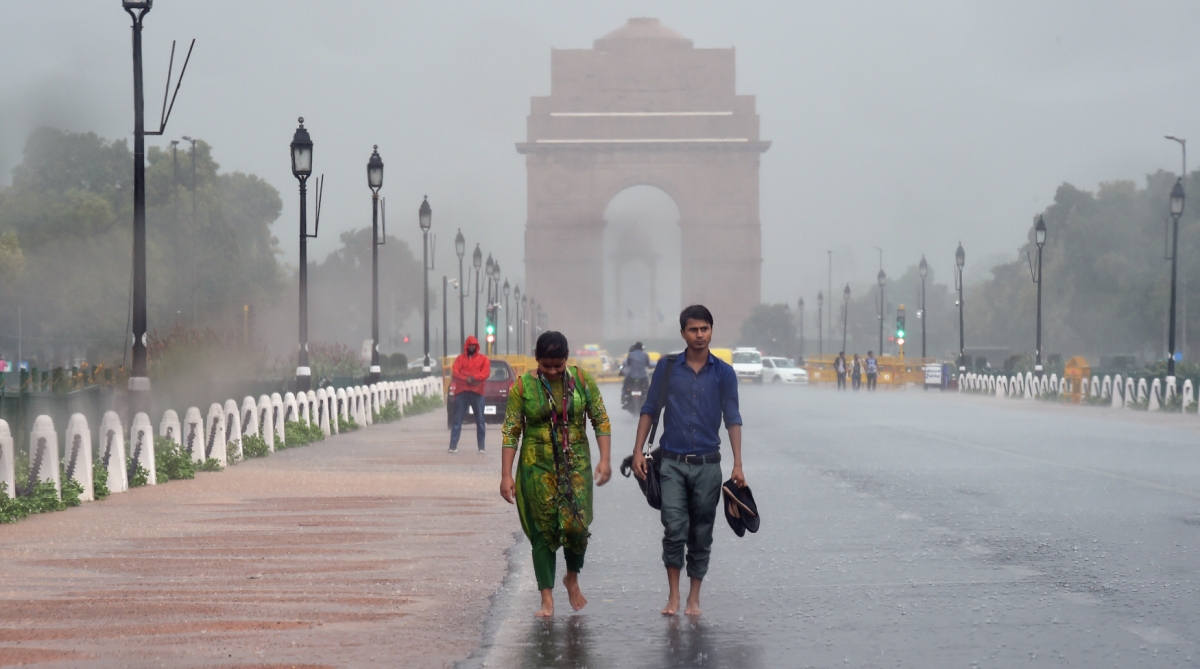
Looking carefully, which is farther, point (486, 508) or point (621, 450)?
point (621, 450)

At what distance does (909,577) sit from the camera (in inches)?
353

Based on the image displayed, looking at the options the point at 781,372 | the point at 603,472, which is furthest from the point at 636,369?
the point at 781,372

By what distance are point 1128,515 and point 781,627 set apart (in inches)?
223

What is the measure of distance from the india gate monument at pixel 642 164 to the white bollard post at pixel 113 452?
98.4 metres

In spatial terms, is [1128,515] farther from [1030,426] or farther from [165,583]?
[1030,426]

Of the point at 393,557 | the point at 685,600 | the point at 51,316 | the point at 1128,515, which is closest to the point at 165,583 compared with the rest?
the point at 393,557

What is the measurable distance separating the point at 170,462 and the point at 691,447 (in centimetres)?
1007

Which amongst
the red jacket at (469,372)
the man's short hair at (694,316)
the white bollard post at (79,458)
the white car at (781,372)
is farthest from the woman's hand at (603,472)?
the white car at (781,372)

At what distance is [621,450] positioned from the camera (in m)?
22.9

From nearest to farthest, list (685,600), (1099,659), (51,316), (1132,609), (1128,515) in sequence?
1. (1099,659)
2. (1132,609)
3. (685,600)
4. (1128,515)
5. (51,316)

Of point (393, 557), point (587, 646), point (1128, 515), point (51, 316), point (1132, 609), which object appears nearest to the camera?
point (587, 646)

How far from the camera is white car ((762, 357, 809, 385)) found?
71.6 metres

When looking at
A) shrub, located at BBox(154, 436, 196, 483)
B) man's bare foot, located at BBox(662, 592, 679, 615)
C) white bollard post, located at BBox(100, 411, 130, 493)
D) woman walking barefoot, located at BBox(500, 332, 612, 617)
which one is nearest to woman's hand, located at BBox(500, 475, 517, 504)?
woman walking barefoot, located at BBox(500, 332, 612, 617)

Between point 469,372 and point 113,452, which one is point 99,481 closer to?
point 113,452
